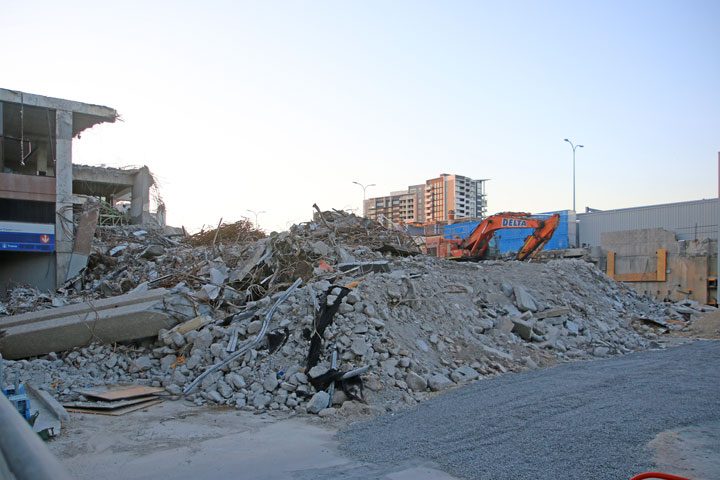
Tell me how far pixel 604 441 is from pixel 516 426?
2.85ft

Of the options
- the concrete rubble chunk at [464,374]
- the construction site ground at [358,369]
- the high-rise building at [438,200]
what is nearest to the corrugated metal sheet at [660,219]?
the construction site ground at [358,369]

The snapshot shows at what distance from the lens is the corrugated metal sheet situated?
2908 centimetres

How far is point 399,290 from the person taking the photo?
9.46 metres

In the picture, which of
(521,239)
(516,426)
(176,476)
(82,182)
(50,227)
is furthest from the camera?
(521,239)

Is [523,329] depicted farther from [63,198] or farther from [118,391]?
[63,198]

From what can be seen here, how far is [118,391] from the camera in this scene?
716 cm

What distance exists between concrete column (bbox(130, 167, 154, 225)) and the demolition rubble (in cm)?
715

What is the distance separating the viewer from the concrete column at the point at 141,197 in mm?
21312

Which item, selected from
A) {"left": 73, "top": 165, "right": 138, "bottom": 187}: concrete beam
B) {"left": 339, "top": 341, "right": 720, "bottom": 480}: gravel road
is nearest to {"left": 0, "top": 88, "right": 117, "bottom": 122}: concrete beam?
{"left": 73, "top": 165, "right": 138, "bottom": 187}: concrete beam

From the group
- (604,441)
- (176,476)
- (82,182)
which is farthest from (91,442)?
(82,182)

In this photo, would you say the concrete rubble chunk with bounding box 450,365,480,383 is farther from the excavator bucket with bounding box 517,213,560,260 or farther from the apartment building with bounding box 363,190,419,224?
the apartment building with bounding box 363,190,419,224

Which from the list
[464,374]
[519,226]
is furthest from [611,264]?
[464,374]

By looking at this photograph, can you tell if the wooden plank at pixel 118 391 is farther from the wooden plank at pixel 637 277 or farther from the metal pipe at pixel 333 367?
the wooden plank at pixel 637 277

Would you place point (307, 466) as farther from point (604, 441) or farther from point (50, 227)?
point (50, 227)
